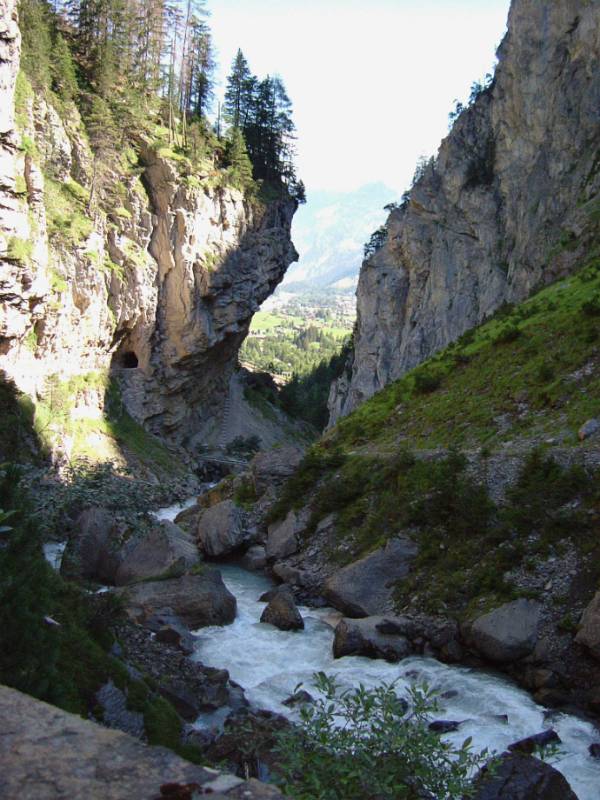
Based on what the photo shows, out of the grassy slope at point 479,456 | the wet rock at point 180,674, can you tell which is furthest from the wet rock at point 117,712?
the grassy slope at point 479,456

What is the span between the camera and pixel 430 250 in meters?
66.9

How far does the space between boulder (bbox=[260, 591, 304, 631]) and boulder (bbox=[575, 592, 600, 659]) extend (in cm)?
788

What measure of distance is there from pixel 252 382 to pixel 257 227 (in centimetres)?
2779

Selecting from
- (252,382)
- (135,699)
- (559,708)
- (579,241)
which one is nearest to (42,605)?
(135,699)

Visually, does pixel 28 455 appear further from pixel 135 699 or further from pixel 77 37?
pixel 77 37

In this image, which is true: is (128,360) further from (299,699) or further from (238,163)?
(299,699)

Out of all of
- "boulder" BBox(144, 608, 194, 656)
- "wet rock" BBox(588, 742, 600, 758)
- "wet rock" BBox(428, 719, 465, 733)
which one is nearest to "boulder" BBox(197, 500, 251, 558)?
"boulder" BBox(144, 608, 194, 656)

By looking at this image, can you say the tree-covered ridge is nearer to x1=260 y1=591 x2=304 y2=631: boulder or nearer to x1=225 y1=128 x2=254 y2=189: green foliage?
x1=225 y1=128 x2=254 y2=189: green foliage

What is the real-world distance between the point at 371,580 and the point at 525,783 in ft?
38.4

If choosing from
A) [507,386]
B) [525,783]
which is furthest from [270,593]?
[525,783]

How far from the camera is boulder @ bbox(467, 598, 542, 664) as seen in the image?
53.1ft

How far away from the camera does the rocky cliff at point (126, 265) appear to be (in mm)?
43438

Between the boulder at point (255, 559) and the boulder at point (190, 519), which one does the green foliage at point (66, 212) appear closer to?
the boulder at point (190, 519)

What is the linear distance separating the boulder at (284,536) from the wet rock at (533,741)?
557 inches
